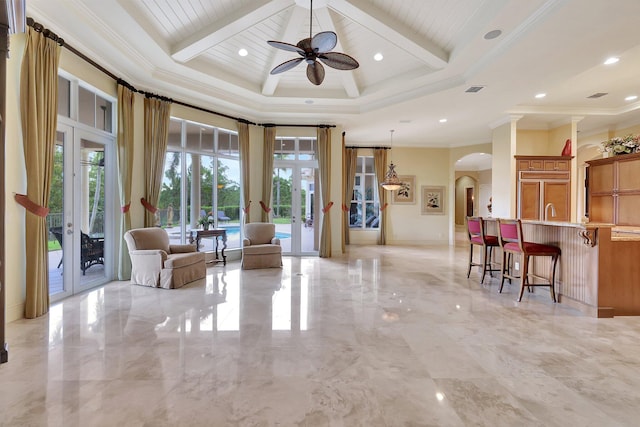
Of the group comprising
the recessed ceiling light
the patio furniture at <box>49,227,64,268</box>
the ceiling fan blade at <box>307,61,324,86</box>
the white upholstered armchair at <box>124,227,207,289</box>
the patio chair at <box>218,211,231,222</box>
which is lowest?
the white upholstered armchair at <box>124,227,207,289</box>

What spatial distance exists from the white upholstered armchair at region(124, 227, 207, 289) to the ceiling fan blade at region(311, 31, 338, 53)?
3.72 meters

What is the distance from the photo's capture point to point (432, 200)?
11.0 metres

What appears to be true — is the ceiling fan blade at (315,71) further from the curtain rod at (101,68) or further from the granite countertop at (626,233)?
the granite countertop at (626,233)

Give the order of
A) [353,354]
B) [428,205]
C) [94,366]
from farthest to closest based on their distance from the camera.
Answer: [428,205], [353,354], [94,366]

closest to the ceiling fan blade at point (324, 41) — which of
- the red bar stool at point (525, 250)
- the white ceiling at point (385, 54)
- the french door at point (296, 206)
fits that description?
the white ceiling at point (385, 54)

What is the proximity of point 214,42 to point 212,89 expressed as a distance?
165 cm

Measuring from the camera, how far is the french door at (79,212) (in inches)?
171

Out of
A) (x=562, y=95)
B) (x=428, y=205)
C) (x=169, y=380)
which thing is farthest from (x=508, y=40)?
(x=428, y=205)

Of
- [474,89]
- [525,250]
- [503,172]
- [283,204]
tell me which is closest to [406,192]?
[503,172]

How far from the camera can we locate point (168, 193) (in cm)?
646

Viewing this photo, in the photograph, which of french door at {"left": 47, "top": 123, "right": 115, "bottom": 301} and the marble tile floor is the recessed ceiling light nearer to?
the marble tile floor

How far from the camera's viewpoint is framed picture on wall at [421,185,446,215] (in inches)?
433

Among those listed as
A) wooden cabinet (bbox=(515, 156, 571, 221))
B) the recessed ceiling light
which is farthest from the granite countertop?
the recessed ceiling light

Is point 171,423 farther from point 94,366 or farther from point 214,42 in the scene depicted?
point 214,42
